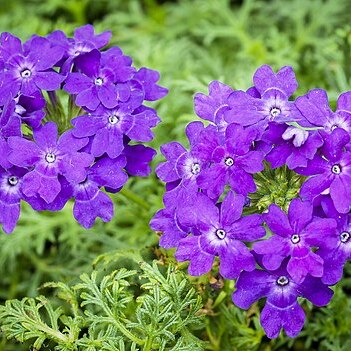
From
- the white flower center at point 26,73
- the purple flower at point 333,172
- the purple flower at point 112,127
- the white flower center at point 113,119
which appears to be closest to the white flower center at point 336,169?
the purple flower at point 333,172

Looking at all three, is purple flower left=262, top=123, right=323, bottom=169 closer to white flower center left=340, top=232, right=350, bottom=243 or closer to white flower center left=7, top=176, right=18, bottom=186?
white flower center left=340, top=232, right=350, bottom=243

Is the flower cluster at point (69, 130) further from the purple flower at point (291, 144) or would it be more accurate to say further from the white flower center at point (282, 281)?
the white flower center at point (282, 281)

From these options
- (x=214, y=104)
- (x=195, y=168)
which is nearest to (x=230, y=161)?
(x=195, y=168)

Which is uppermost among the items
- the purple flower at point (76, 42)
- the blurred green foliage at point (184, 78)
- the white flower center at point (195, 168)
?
the purple flower at point (76, 42)

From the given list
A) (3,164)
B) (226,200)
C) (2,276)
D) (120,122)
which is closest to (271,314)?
(226,200)

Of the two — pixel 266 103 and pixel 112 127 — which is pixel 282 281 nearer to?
pixel 266 103

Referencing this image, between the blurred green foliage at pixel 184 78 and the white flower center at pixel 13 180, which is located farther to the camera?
the blurred green foliage at pixel 184 78

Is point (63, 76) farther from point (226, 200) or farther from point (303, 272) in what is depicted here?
point (303, 272)
